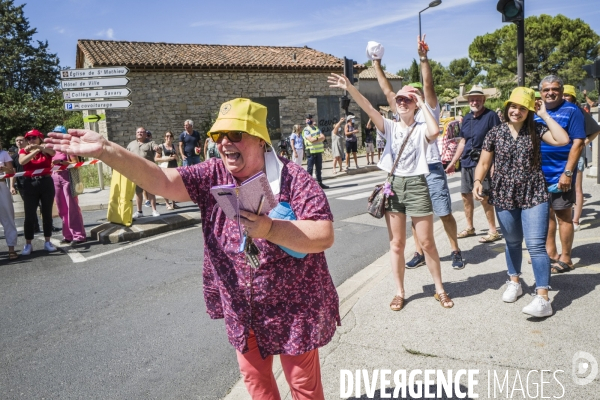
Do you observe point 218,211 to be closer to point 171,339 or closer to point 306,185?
point 306,185

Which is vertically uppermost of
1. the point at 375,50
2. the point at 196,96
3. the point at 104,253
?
the point at 196,96

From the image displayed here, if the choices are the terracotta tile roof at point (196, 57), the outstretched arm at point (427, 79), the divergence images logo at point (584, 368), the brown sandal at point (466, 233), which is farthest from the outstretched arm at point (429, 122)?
the terracotta tile roof at point (196, 57)

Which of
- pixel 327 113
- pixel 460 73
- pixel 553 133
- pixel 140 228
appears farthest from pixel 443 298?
pixel 460 73

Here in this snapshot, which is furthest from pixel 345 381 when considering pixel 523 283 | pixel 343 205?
pixel 343 205

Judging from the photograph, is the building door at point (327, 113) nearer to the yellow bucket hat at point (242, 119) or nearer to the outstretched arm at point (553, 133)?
the outstretched arm at point (553, 133)

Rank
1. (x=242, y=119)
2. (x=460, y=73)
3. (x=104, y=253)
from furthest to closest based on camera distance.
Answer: (x=460, y=73)
(x=104, y=253)
(x=242, y=119)

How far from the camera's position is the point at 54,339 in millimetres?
4133

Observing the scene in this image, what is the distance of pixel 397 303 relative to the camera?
404cm

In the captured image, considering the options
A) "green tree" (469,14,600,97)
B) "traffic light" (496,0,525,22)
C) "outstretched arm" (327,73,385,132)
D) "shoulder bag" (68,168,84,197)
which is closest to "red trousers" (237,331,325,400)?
"outstretched arm" (327,73,385,132)

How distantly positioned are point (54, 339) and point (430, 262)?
3.25m

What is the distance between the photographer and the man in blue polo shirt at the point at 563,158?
4289 mm

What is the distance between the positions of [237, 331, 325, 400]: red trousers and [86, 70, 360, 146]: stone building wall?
20.7 meters

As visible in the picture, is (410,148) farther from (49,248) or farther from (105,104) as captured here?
(105,104)

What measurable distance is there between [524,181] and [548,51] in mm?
55585
